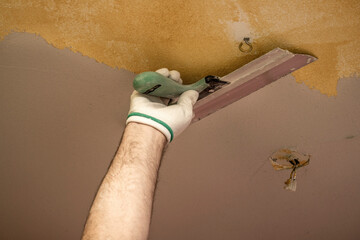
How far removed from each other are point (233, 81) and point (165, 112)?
0.99ft

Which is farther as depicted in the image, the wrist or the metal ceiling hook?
the metal ceiling hook

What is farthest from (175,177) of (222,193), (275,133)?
(275,133)

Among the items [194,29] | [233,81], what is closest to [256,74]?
[233,81]

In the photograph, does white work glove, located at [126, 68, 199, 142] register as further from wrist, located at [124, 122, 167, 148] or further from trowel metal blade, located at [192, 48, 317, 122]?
trowel metal blade, located at [192, 48, 317, 122]

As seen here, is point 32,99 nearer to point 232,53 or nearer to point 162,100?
point 162,100

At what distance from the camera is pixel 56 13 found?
847 mm

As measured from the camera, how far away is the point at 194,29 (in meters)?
0.88

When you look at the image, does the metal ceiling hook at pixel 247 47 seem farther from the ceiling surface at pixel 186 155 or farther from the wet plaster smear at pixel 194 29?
the ceiling surface at pixel 186 155

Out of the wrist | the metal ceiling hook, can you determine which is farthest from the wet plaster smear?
the wrist

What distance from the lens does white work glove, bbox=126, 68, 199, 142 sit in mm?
825

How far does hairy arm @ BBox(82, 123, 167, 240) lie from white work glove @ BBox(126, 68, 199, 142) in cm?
3

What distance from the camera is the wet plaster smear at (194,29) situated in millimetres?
821

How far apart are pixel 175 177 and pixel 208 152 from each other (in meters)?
0.30

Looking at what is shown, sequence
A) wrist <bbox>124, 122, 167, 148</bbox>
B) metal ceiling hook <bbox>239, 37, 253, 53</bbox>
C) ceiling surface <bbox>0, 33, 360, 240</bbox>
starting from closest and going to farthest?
wrist <bbox>124, 122, 167, 148</bbox>, metal ceiling hook <bbox>239, 37, 253, 53</bbox>, ceiling surface <bbox>0, 33, 360, 240</bbox>
